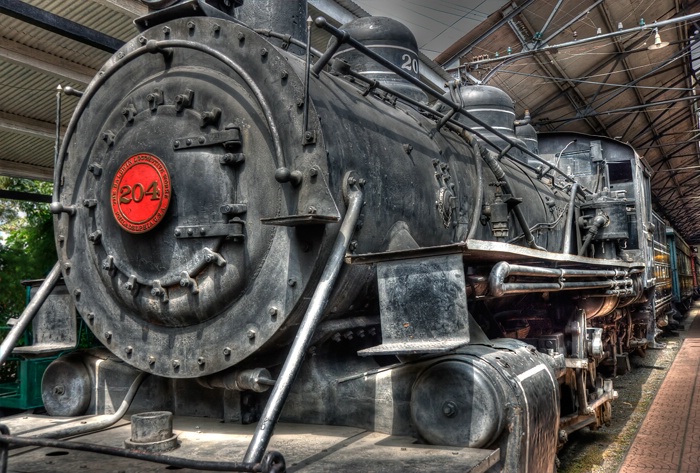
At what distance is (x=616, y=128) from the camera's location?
21750 millimetres

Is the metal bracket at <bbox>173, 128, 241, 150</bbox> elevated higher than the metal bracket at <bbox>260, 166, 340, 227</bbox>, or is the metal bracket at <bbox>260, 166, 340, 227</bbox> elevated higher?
the metal bracket at <bbox>173, 128, 241, 150</bbox>

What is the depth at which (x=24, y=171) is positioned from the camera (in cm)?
862

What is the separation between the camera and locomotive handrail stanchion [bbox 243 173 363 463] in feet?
6.29

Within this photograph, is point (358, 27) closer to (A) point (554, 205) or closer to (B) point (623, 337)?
(A) point (554, 205)

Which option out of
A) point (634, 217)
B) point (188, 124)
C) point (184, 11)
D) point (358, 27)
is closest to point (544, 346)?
point (358, 27)

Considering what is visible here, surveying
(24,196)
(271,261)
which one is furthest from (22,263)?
(271,261)

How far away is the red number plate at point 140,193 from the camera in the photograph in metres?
2.61

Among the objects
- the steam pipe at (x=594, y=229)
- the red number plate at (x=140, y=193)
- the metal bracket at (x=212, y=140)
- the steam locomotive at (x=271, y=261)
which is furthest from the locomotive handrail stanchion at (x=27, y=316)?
the steam pipe at (x=594, y=229)

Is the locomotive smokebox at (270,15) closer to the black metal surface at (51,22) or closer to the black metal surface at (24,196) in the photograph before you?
the black metal surface at (51,22)

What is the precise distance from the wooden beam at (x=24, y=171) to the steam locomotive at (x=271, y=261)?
6.09 m

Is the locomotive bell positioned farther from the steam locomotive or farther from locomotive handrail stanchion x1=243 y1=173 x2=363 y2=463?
locomotive handrail stanchion x1=243 y1=173 x2=363 y2=463

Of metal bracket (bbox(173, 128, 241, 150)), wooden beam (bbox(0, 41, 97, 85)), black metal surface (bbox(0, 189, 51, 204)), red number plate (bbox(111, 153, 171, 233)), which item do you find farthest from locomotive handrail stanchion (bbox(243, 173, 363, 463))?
black metal surface (bbox(0, 189, 51, 204))

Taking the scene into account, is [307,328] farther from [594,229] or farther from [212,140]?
[594,229]

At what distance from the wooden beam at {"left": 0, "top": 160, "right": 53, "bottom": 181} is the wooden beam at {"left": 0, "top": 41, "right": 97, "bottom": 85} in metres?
2.13
